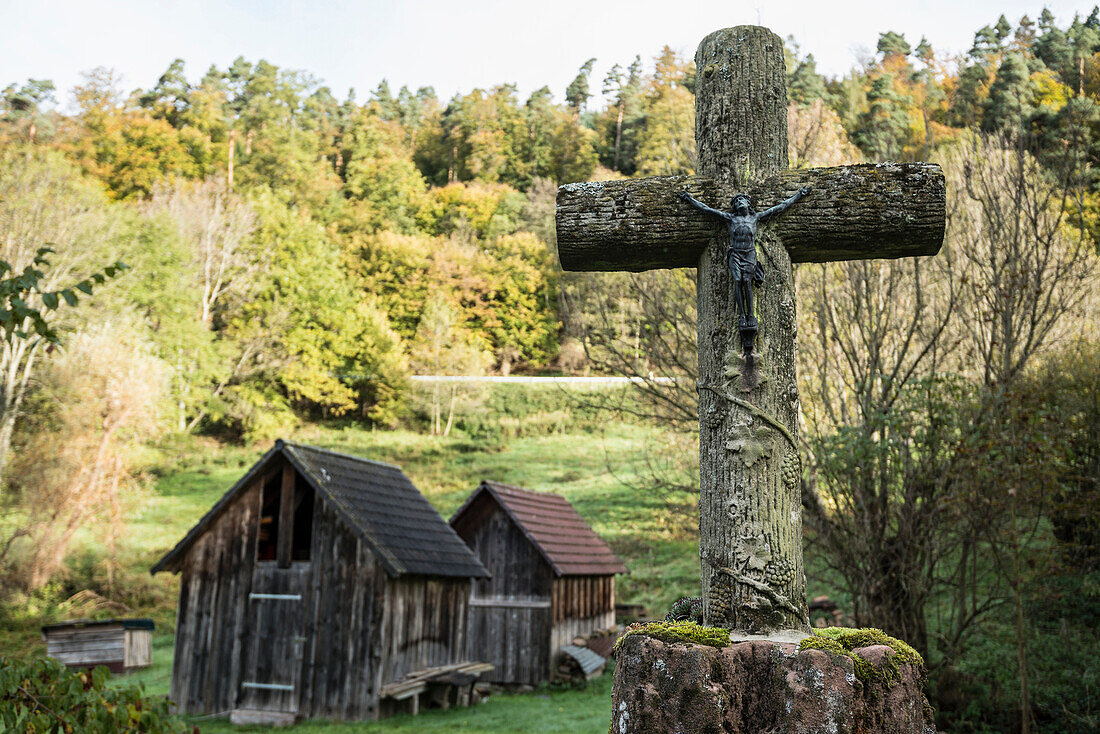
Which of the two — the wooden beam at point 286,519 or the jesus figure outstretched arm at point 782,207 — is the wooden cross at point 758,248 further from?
the wooden beam at point 286,519

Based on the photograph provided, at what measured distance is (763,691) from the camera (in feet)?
10.4

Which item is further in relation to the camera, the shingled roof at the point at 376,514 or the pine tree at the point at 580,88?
the pine tree at the point at 580,88

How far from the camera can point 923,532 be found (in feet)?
34.9

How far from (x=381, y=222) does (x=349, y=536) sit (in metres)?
49.0

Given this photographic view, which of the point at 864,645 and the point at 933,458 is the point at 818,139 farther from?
the point at 864,645

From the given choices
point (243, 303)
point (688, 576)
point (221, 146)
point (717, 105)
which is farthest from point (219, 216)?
point (717, 105)

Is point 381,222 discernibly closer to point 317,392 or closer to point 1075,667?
point 317,392

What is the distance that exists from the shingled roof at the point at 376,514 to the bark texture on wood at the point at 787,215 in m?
12.0

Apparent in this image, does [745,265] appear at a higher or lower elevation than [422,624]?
higher

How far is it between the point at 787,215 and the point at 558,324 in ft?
122

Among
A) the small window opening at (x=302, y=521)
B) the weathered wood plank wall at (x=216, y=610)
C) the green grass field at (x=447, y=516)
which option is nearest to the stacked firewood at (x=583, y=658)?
the green grass field at (x=447, y=516)

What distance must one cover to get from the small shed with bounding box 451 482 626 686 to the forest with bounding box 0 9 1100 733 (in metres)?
2.90

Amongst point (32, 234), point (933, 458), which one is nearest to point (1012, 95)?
point (933, 458)

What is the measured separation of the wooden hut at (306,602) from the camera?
15.3 m
